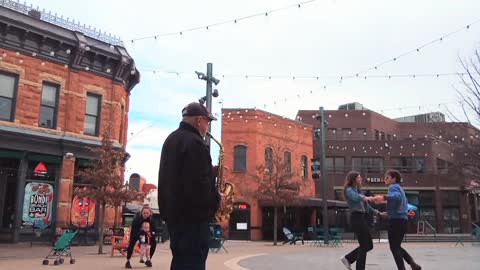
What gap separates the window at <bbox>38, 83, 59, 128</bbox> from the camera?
20328 millimetres

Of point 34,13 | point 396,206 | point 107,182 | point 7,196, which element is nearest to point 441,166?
point 107,182

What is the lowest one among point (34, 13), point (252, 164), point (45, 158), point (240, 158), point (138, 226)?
point (138, 226)

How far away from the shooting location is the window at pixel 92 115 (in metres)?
21.8

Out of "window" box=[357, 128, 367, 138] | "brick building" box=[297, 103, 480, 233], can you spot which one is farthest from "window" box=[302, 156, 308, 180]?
"window" box=[357, 128, 367, 138]

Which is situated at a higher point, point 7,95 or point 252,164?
point 7,95

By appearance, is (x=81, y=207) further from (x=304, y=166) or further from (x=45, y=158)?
(x=304, y=166)

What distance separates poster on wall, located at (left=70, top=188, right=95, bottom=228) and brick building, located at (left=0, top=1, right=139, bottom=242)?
0.14ft

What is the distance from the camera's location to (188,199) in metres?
3.70

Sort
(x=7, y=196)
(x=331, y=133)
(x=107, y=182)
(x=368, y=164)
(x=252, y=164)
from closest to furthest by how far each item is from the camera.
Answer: (x=107, y=182) < (x=7, y=196) < (x=252, y=164) < (x=368, y=164) < (x=331, y=133)

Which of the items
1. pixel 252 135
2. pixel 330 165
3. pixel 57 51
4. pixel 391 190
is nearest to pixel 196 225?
pixel 391 190

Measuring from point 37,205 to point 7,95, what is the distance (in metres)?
4.49

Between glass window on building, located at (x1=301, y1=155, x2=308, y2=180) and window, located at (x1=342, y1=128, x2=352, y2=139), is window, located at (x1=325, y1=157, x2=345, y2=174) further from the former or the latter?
glass window on building, located at (x1=301, y1=155, x2=308, y2=180)

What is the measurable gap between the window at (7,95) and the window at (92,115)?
3224 millimetres

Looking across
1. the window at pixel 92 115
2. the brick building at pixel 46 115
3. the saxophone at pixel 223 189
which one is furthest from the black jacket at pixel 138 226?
Result: the window at pixel 92 115
